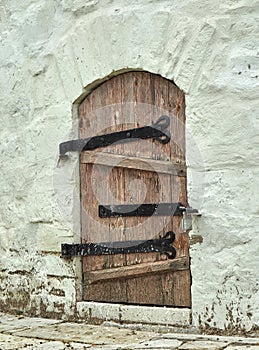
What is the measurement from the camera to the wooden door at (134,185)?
433cm

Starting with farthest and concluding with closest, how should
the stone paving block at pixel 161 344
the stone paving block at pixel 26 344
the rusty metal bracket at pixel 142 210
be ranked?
the rusty metal bracket at pixel 142 210
the stone paving block at pixel 26 344
the stone paving block at pixel 161 344

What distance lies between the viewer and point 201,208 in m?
4.10

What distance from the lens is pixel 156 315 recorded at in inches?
170

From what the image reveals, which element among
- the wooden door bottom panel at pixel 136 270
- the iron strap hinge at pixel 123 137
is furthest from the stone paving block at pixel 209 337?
the iron strap hinge at pixel 123 137

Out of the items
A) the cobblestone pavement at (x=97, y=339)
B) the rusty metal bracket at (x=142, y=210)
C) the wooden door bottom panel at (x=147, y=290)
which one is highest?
the rusty metal bracket at (x=142, y=210)

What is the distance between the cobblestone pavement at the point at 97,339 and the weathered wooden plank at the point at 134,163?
0.99m


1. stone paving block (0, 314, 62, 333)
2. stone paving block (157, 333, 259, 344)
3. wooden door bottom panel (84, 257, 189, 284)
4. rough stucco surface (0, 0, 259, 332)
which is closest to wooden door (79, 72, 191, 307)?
wooden door bottom panel (84, 257, 189, 284)

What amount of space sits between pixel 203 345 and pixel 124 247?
101 cm

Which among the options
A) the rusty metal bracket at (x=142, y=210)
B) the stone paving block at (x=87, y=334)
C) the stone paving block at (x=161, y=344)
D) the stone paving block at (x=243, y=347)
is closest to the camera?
the stone paving block at (x=243, y=347)

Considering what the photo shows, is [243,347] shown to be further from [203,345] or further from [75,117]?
[75,117]

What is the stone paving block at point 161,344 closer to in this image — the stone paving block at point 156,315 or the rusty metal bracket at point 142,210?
the stone paving block at point 156,315

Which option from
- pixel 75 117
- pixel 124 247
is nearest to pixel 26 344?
pixel 124 247

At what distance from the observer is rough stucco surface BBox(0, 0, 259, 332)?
396 cm

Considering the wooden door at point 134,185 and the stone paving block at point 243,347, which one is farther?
the wooden door at point 134,185
